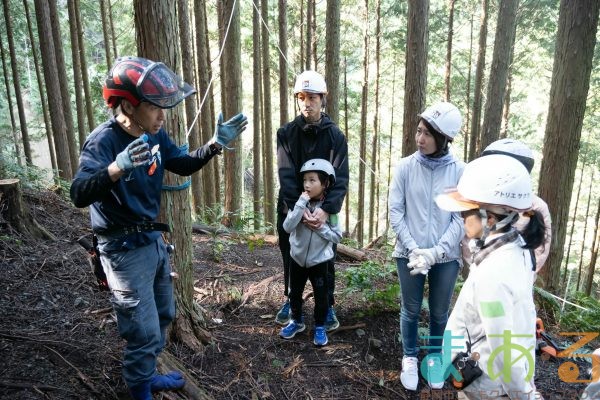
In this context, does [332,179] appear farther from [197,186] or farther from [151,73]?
[197,186]

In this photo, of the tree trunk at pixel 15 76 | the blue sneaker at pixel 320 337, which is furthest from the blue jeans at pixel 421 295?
the tree trunk at pixel 15 76

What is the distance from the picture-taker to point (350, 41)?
18453 millimetres

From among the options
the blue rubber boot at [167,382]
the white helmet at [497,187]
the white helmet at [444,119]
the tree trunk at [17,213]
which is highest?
the white helmet at [444,119]

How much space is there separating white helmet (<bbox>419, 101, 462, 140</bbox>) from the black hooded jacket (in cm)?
94

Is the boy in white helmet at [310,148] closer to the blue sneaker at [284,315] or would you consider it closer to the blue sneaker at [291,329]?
the blue sneaker at [291,329]

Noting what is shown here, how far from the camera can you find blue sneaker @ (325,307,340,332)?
4.28 meters

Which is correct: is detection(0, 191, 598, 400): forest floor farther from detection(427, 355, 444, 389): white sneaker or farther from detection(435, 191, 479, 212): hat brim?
detection(435, 191, 479, 212): hat brim

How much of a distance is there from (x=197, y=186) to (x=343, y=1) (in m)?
10.8

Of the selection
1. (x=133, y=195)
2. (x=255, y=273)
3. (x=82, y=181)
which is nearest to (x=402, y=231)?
(x=133, y=195)

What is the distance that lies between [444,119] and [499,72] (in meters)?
7.95

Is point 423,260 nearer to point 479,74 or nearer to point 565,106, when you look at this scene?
point 565,106

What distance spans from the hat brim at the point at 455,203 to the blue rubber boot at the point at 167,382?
223 cm

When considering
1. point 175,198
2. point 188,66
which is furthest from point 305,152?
point 188,66

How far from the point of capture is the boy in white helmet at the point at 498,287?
6.44 ft
